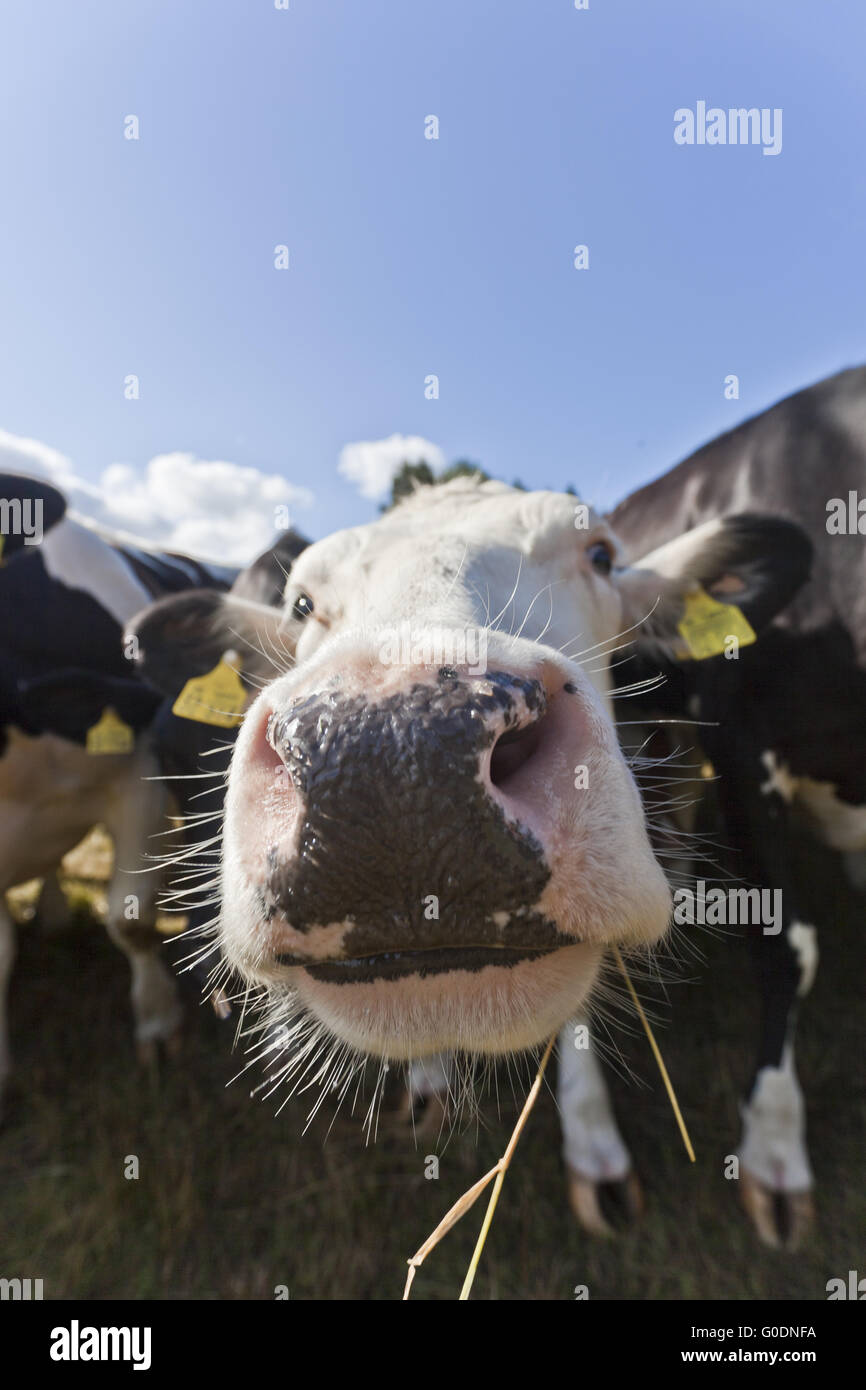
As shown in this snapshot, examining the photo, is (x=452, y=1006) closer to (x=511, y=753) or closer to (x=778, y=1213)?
(x=511, y=753)

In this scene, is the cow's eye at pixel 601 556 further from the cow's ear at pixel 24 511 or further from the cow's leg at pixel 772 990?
the cow's ear at pixel 24 511

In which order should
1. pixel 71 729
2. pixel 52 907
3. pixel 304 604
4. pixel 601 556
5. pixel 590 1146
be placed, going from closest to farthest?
pixel 304 604
pixel 601 556
pixel 590 1146
pixel 71 729
pixel 52 907

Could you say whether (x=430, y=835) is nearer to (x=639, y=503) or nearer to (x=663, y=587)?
(x=663, y=587)

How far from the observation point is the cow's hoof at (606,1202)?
9.46 feet

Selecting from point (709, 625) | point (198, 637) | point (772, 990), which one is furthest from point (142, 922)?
point (709, 625)

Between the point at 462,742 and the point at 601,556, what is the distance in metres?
1.64

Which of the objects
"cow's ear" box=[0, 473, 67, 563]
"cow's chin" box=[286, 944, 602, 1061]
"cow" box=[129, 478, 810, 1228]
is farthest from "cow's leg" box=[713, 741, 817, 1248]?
"cow's ear" box=[0, 473, 67, 563]

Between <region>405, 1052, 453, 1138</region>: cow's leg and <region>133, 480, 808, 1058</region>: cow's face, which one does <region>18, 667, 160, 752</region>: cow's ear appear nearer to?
<region>405, 1052, 453, 1138</region>: cow's leg

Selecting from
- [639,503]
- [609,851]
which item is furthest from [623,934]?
[639,503]

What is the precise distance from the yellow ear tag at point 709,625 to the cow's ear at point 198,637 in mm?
1519

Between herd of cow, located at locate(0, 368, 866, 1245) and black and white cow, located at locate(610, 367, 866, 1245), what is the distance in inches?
0.5

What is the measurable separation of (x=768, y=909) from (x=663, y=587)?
1.35 meters

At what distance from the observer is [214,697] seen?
3.07 m
